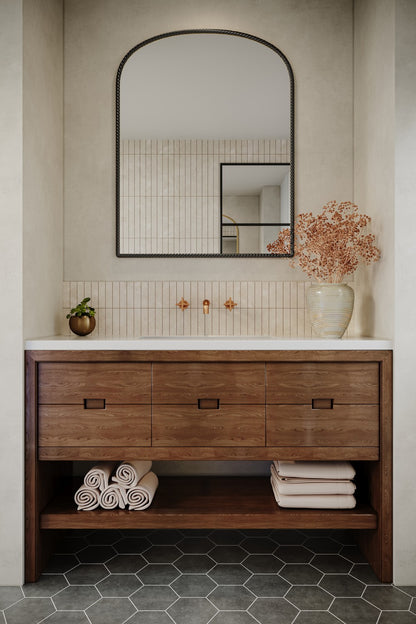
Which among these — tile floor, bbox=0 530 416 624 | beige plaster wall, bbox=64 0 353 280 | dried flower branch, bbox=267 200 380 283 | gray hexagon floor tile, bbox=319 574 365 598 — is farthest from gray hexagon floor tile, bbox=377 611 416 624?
beige plaster wall, bbox=64 0 353 280

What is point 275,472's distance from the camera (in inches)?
84.7

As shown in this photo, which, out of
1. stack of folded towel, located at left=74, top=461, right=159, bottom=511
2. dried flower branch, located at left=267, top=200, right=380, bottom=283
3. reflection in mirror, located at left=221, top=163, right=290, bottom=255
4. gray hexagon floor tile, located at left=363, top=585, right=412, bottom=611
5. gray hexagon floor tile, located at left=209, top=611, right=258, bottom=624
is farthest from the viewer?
reflection in mirror, located at left=221, top=163, right=290, bottom=255

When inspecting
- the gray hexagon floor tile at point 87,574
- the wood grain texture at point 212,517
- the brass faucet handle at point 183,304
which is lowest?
the gray hexagon floor tile at point 87,574

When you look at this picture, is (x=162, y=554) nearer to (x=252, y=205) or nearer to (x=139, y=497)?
(x=139, y=497)

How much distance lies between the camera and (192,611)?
171 cm

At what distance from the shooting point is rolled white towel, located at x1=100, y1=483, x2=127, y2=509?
2.00 meters

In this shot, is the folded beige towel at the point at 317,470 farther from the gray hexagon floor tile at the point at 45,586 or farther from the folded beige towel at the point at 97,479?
the gray hexagon floor tile at the point at 45,586

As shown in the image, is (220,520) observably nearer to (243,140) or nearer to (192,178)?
(192,178)

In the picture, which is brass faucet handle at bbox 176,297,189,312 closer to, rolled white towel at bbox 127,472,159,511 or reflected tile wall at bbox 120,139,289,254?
reflected tile wall at bbox 120,139,289,254

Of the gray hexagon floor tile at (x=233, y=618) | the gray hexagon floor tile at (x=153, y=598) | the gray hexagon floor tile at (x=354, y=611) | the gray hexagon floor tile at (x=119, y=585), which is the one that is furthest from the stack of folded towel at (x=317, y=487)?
the gray hexagon floor tile at (x=119, y=585)

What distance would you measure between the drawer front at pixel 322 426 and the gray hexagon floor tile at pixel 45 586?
973 millimetres

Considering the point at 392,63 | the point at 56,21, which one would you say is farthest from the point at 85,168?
the point at 392,63

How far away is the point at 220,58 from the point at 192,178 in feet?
2.03

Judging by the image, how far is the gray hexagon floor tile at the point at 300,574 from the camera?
1.90 metres
